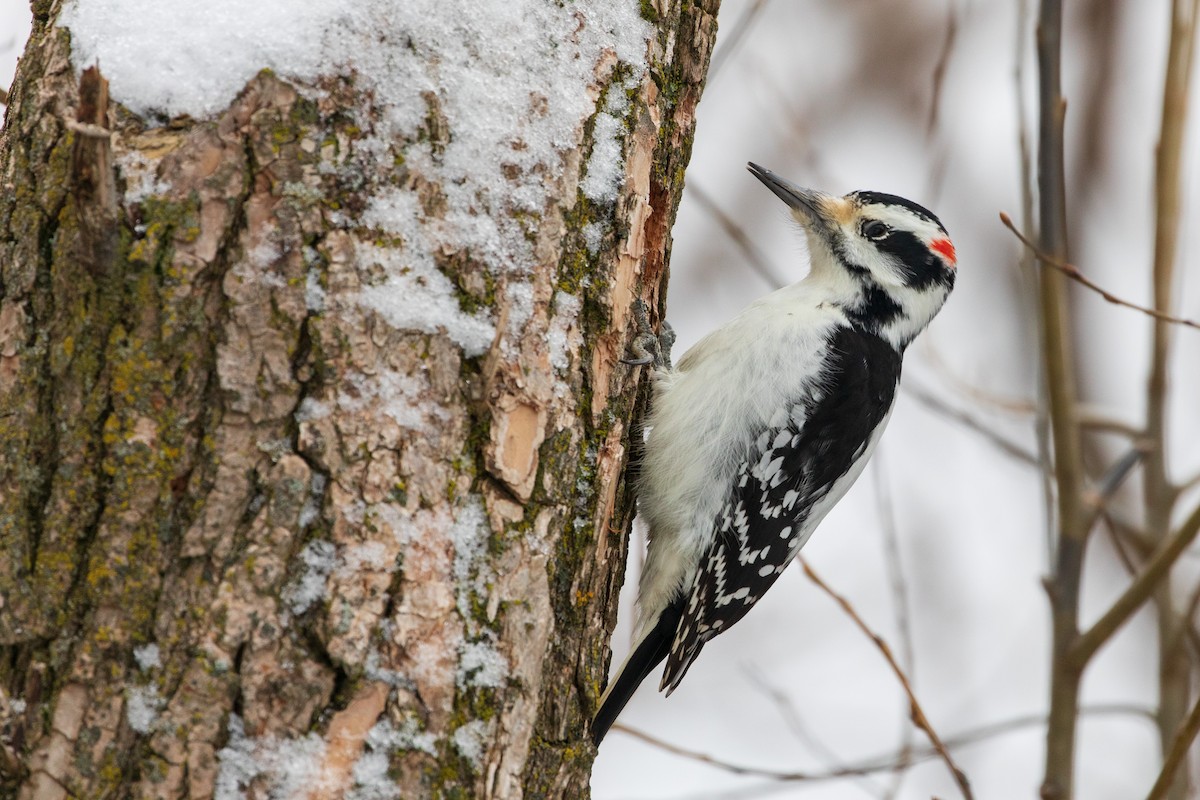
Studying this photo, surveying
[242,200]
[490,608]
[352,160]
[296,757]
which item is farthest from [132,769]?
[352,160]

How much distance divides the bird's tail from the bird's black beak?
1371 millimetres

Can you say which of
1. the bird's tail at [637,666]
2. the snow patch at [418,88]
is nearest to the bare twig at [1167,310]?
the bird's tail at [637,666]

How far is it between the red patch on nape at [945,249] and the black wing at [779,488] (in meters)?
0.50

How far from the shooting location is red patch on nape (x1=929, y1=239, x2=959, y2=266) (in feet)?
11.6

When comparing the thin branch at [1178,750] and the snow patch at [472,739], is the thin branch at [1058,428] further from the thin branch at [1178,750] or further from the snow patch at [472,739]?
the snow patch at [472,739]

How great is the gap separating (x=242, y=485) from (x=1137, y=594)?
69.9 inches

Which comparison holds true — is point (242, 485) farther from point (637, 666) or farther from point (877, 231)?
point (877, 231)

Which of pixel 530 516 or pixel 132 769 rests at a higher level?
pixel 530 516

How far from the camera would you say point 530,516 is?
75.5 inches

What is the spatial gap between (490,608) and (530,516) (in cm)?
19

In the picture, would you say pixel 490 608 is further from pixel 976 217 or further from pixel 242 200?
pixel 976 217

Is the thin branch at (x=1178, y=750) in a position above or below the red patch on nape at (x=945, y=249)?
below

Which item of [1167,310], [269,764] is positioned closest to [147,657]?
[269,764]

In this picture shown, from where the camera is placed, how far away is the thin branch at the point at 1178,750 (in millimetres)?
1943
